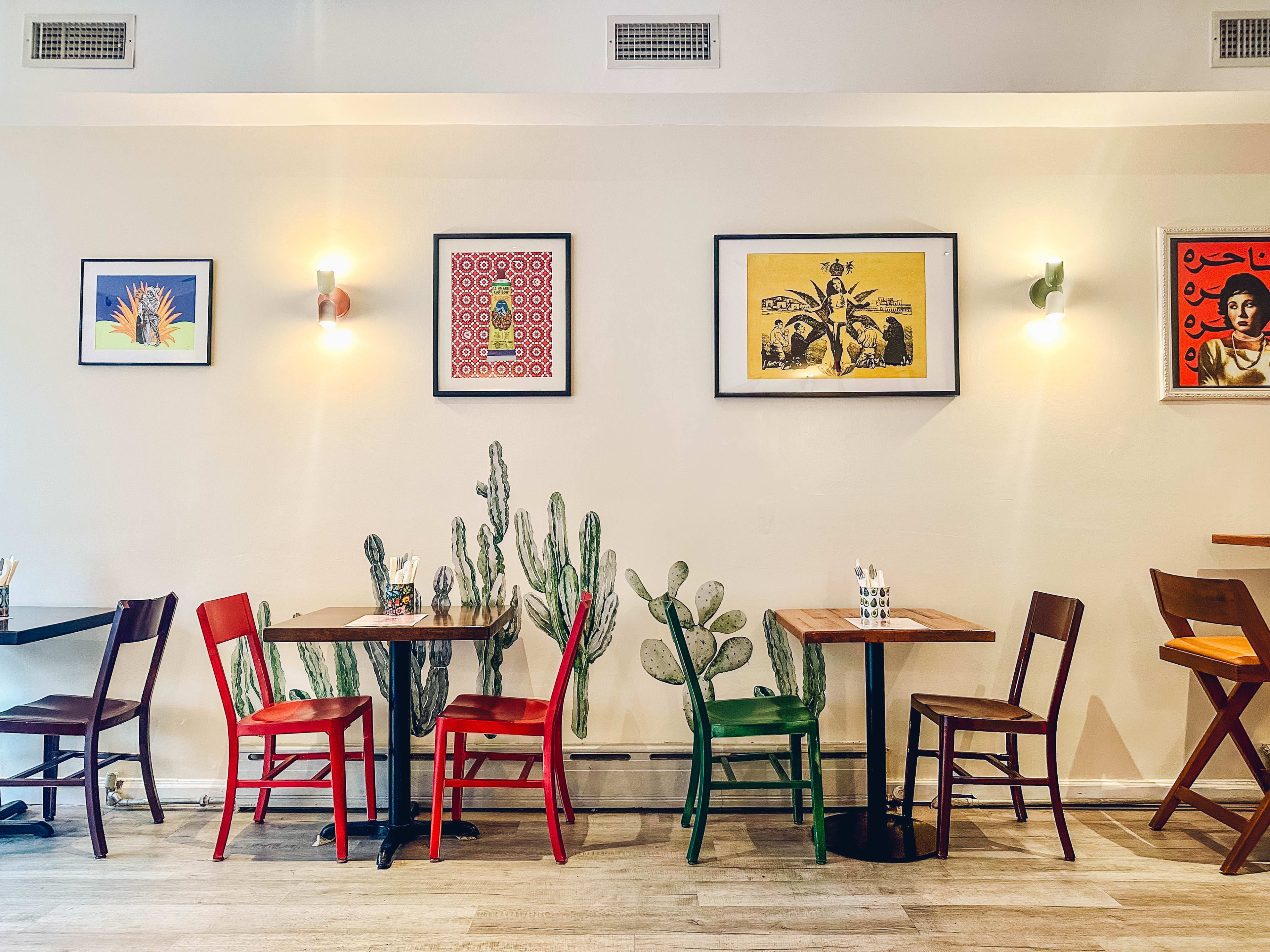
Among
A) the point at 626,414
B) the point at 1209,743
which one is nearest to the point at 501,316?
the point at 626,414

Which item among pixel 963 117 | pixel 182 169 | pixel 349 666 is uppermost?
pixel 963 117

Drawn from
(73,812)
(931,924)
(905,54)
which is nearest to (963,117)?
(905,54)

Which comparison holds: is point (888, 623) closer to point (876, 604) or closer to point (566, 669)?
point (876, 604)

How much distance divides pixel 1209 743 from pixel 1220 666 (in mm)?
390

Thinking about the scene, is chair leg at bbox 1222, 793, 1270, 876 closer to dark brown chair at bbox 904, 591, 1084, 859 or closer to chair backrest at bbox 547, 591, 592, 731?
dark brown chair at bbox 904, 591, 1084, 859

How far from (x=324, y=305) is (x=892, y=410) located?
247 cm

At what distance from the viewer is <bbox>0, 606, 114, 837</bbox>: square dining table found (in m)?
2.67

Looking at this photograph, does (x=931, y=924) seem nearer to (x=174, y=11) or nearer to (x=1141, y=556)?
(x=1141, y=556)

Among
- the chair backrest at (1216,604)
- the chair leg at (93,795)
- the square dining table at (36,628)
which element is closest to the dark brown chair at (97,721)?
the chair leg at (93,795)

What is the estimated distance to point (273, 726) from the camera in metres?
2.62

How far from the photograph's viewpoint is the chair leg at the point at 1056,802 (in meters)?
2.64

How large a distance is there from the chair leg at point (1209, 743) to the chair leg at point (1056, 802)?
45cm

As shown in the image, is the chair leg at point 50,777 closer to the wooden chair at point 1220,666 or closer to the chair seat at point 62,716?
the chair seat at point 62,716

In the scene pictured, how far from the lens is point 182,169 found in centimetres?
332
